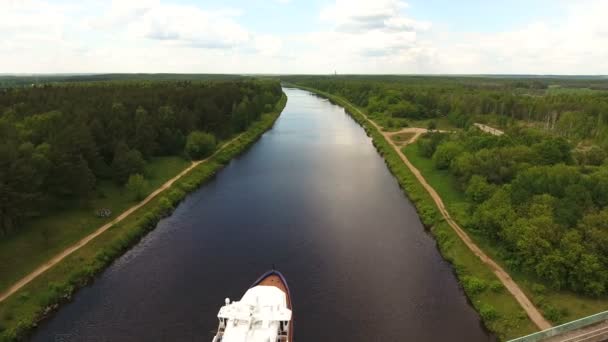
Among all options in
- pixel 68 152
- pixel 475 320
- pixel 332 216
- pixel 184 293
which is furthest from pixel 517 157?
pixel 68 152

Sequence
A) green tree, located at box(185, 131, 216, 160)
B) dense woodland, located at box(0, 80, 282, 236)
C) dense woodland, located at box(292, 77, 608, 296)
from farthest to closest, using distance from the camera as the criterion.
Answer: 1. green tree, located at box(185, 131, 216, 160)
2. dense woodland, located at box(0, 80, 282, 236)
3. dense woodland, located at box(292, 77, 608, 296)

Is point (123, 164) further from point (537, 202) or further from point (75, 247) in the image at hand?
point (537, 202)

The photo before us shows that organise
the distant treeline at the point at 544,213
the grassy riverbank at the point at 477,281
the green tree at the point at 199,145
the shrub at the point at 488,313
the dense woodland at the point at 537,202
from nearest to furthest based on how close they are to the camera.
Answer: the grassy riverbank at the point at 477,281
the shrub at the point at 488,313
the distant treeline at the point at 544,213
the dense woodland at the point at 537,202
the green tree at the point at 199,145

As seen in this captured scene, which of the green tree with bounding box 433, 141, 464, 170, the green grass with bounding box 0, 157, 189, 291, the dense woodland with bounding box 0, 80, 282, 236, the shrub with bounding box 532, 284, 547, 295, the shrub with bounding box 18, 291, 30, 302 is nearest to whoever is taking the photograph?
the shrub with bounding box 532, 284, 547, 295

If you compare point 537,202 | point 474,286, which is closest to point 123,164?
point 474,286

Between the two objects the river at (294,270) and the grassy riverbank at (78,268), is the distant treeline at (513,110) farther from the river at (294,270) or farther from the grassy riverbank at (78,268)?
the grassy riverbank at (78,268)

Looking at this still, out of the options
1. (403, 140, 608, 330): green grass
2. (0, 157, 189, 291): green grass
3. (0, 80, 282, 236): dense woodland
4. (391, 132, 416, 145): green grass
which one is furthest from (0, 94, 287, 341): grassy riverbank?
(391, 132, 416, 145): green grass

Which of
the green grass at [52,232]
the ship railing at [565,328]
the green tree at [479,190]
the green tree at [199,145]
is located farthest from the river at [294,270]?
the green tree at [199,145]

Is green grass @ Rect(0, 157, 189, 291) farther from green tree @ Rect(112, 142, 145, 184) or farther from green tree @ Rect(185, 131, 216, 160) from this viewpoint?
green tree @ Rect(185, 131, 216, 160)
